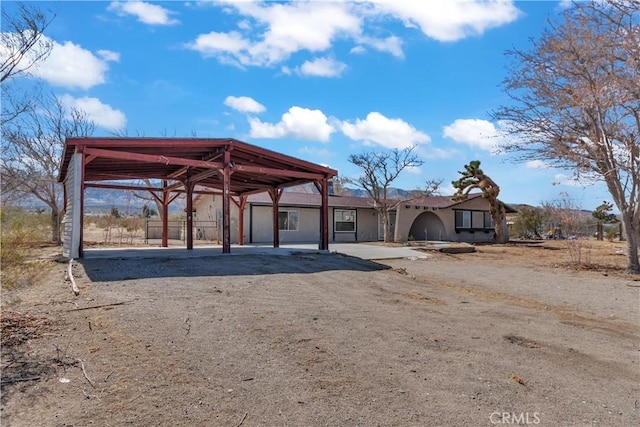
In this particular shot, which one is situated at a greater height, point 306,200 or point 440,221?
point 306,200

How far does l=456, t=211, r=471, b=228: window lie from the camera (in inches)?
1170

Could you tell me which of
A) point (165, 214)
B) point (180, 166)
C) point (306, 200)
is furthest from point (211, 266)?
point (306, 200)

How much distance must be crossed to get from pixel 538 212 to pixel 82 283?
34394 mm

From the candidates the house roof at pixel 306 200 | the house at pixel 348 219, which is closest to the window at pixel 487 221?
the house at pixel 348 219

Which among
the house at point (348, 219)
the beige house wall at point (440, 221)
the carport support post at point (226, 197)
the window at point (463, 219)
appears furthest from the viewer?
the window at point (463, 219)

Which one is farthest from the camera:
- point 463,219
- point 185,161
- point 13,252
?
point 463,219

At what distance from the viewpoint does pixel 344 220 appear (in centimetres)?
2656

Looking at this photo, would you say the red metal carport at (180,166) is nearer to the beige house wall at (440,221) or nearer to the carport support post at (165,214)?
the carport support post at (165,214)

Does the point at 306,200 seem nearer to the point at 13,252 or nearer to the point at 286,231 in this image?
the point at 286,231

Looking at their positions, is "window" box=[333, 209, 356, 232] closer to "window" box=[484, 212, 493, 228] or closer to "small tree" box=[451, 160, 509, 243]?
"small tree" box=[451, 160, 509, 243]

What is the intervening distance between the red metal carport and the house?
3.96 meters

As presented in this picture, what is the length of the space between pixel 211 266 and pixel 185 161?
349 cm

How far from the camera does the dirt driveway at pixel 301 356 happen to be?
3.32 meters

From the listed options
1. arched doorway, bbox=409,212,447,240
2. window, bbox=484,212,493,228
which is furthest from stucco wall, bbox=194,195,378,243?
window, bbox=484,212,493,228
